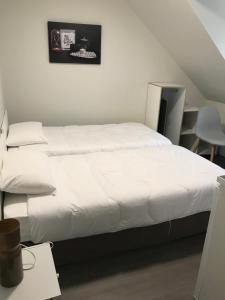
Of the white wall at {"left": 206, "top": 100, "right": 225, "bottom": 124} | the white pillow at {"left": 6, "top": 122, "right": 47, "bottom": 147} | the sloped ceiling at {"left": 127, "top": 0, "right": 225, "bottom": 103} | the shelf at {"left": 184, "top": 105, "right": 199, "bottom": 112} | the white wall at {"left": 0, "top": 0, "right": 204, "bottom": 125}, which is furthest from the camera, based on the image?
the white wall at {"left": 206, "top": 100, "right": 225, "bottom": 124}

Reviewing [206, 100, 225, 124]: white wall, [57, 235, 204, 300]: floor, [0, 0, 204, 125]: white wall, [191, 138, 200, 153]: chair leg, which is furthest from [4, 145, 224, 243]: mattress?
[206, 100, 225, 124]: white wall

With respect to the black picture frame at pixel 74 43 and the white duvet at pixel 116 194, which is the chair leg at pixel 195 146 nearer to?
the white duvet at pixel 116 194

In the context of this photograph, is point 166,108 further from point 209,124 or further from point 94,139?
point 94,139

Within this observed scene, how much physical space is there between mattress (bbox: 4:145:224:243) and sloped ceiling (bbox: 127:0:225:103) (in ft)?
4.74

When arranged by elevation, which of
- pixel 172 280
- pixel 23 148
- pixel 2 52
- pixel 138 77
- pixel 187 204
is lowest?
pixel 172 280

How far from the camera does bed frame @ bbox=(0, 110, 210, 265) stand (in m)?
1.78

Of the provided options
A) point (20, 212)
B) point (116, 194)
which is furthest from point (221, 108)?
point (20, 212)

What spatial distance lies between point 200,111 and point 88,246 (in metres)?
2.72

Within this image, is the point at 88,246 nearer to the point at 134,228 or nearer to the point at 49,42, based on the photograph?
the point at 134,228

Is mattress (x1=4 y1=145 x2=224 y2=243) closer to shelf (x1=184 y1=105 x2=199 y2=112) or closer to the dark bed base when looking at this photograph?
the dark bed base

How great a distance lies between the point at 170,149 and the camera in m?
2.88

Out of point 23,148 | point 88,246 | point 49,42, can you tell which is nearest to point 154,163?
point 88,246

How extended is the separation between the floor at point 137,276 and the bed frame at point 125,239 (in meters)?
0.08

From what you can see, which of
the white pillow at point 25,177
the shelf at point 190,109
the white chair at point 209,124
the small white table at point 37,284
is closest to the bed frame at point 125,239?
the white pillow at point 25,177
